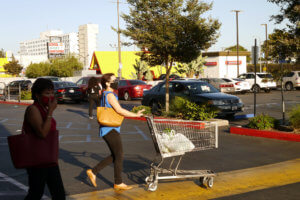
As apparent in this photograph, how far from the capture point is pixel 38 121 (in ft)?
13.4

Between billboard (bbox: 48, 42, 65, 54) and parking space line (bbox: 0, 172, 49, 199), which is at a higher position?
billboard (bbox: 48, 42, 65, 54)

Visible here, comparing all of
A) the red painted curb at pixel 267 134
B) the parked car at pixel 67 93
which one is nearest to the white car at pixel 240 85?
the parked car at pixel 67 93

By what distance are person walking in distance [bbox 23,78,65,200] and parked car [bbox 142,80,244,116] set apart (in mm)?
10778

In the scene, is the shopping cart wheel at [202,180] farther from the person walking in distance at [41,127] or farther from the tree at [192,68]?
the tree at [192,68]

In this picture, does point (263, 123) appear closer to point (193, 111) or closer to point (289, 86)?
point (193, 111)

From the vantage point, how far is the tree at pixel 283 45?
10969 mm

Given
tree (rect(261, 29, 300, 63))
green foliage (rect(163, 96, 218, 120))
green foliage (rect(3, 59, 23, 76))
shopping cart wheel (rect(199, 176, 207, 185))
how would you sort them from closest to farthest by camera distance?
shopping cart wheel (rect(199, 176, 207, 185))
tree (rect(261, 29, 300, 63))
green foliage (rect(163, 96, 218, 120))
green foliage (rect(3, 59, 23, 76))

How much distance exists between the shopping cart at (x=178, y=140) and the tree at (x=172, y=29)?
9482 mm

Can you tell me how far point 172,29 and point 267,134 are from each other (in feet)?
20.4

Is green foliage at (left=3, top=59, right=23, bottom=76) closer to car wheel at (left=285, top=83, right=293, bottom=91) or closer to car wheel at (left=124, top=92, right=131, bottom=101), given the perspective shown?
car wheel at (left=124, top=92, right=131, bottom=101)

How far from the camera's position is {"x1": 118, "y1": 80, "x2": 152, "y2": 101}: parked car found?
2789 centimetres

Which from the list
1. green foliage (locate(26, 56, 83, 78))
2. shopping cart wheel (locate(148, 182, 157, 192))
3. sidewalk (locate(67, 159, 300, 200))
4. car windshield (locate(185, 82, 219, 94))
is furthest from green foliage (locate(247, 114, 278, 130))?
green foliage (locate(26, 56, 83, 78))

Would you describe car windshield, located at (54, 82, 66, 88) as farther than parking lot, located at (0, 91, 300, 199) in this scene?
Yes

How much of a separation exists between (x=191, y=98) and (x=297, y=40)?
5492 mm
